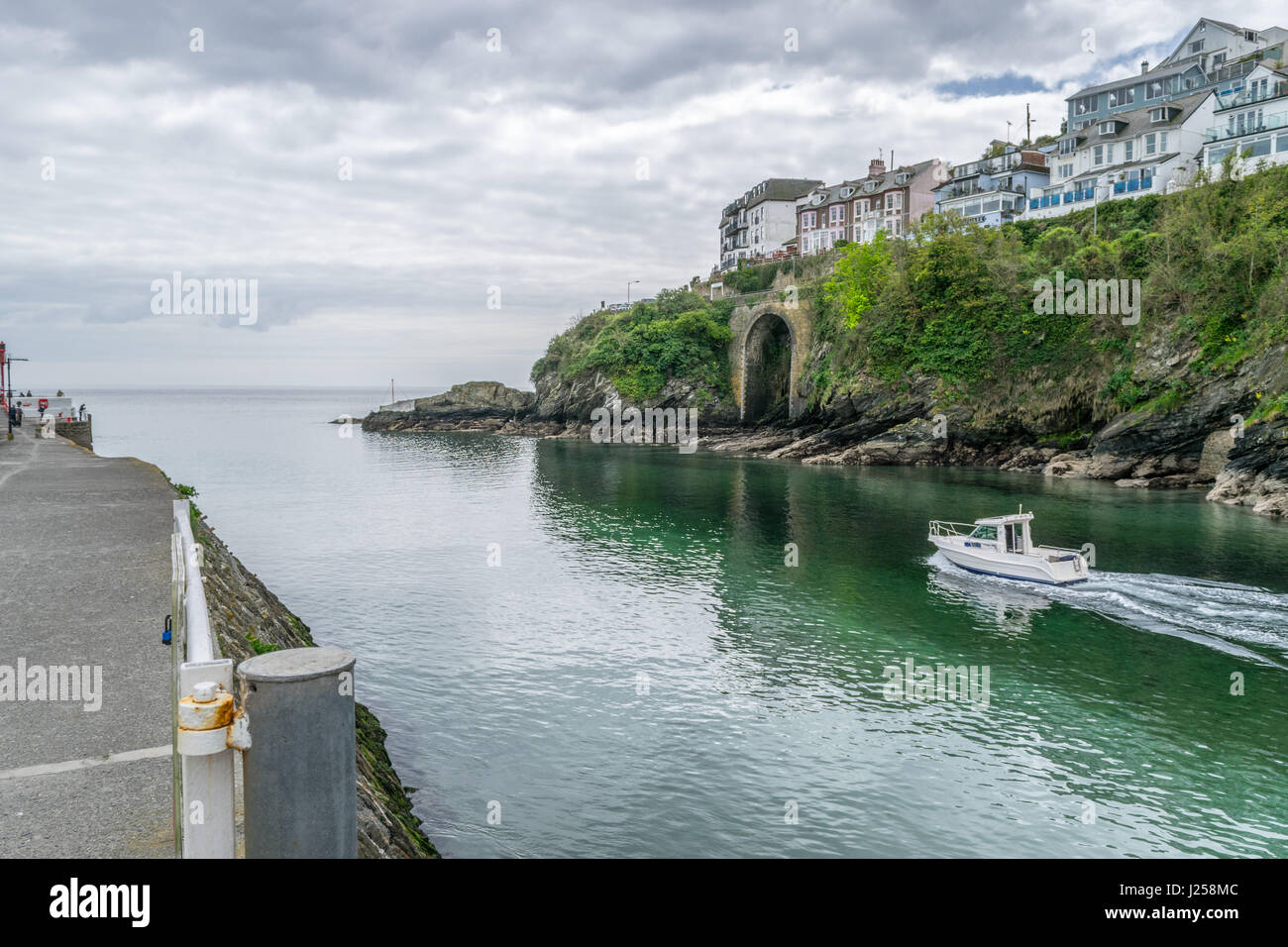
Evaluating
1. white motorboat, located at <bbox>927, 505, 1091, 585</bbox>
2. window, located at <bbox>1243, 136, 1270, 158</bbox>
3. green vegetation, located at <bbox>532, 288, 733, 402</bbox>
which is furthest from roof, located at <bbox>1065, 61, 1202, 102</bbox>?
white motorboat, located at <bbox>927, 505, 1091, 585</bbox>

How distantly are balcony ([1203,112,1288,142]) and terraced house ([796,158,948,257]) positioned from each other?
25174 millimetres

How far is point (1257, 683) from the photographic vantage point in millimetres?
19141

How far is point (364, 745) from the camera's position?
13953 mm

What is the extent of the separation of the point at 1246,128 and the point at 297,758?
77.3m

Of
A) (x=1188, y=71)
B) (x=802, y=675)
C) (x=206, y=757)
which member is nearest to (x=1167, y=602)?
(x=802, y=675)

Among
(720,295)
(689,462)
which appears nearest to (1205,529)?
(689,462)

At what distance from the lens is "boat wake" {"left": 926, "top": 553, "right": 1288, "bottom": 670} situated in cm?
2220

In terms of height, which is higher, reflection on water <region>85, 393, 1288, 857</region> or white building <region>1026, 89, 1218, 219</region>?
white building <region>1026, 89, 1218, 219</region>

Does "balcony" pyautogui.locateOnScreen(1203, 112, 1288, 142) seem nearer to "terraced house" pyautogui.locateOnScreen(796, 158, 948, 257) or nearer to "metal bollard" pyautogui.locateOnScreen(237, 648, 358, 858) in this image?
"terraced house" pyautogui.locateOnScreen(796, 158, 948, 257)

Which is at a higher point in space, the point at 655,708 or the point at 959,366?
the point at 959,366

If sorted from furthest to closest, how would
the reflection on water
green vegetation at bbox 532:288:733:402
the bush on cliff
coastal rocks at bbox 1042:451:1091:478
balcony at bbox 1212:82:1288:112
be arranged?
green vegetation at bbox 532:288:733:402 < balcony at bbox 1212:82:1288:112 < coastal rocks at bbox 1042:451:1091:478 < the bush on cliff < the reflection on water

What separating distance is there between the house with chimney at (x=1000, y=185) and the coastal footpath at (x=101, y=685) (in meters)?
74.1
